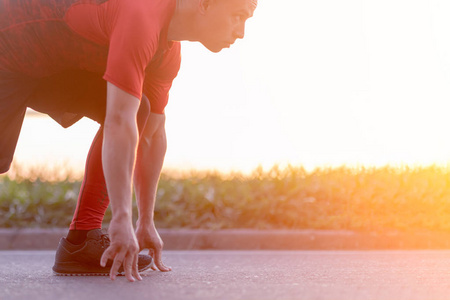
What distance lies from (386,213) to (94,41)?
5021 millimetres

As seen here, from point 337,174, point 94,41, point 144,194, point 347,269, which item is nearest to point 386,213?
point 337,174

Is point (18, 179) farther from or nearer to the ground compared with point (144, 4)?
nearer to the ground

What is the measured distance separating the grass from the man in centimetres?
347

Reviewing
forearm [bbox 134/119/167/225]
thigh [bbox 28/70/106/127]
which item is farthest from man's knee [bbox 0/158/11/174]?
forearm [bbox 134/119/167/225]

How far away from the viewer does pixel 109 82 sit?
9.63ft

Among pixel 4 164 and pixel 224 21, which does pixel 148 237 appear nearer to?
pixel 4 164

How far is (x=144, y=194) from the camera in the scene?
12.3 ft

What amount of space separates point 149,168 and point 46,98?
0.70 metres

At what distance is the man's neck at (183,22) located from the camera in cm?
321

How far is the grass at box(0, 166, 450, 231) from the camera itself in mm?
7262

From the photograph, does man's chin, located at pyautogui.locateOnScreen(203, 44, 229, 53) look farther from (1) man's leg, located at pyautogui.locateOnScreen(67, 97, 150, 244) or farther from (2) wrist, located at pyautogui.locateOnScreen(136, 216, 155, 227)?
(2) wrist, located at pyautogui.locateOnScreen(136, 216, 155, 227)

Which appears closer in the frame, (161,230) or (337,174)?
(161,230)

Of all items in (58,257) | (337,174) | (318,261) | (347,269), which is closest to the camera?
(58,257)

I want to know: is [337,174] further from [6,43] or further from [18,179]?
[6,43]
